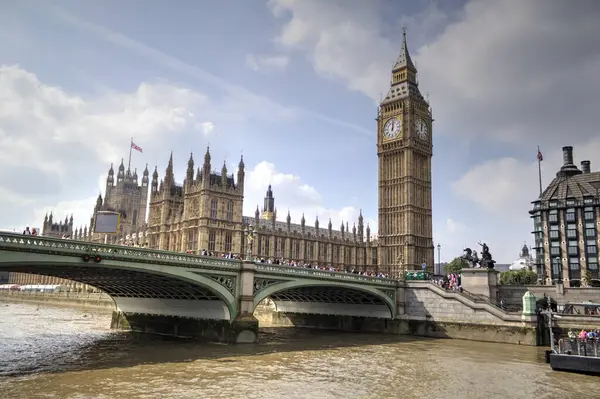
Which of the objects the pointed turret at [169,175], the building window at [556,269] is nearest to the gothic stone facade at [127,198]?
the pointed turret at [169,175]

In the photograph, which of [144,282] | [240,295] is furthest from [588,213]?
[144,282]

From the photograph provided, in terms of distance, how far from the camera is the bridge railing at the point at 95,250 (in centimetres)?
2591

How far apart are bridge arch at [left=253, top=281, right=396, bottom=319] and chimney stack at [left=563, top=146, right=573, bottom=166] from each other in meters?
61.5

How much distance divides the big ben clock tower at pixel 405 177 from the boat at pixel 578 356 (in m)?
61.8

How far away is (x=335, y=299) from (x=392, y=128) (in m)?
52.9

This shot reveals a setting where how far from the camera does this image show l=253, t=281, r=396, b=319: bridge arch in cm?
4569

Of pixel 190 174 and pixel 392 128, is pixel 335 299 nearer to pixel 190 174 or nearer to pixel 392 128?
pixel 190 174

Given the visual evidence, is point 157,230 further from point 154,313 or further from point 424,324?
point 424,324

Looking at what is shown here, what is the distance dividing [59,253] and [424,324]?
35.0 metres

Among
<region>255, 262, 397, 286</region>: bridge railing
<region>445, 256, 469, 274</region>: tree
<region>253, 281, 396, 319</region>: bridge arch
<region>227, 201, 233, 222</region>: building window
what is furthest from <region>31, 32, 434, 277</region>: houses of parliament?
<region>255, 262, 397, 286</region>: bridge railing

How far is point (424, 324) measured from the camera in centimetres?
4947

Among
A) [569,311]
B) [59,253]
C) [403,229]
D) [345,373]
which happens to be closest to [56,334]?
[59,253]

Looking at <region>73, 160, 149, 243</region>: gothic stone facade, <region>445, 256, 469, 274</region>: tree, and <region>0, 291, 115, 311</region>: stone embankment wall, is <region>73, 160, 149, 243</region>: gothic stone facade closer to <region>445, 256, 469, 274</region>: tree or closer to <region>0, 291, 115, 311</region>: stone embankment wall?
<region>0, 291, 115, 311</region>: stone embankment wall

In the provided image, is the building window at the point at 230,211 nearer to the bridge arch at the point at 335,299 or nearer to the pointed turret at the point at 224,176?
the pointed turret at the point at 224,176
